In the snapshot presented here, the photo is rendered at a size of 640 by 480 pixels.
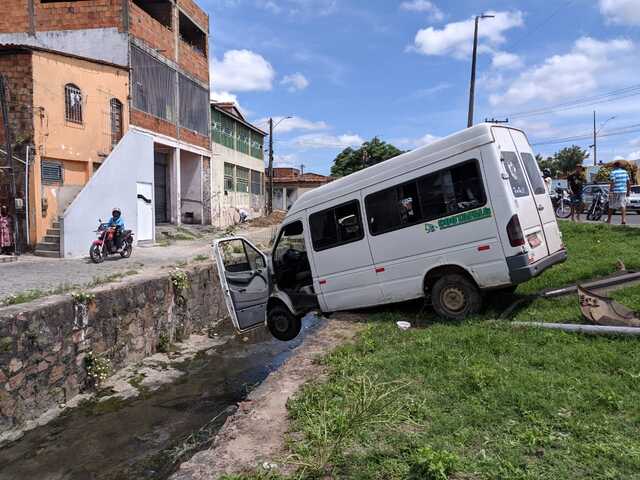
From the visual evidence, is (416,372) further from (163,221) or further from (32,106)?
(163,221)

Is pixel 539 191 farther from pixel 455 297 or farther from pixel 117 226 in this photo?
pixel 117 226

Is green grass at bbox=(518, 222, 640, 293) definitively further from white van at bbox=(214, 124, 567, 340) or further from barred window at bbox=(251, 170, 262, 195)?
barred window at bbox=(251, 170, 262, 195)

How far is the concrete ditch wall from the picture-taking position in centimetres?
631

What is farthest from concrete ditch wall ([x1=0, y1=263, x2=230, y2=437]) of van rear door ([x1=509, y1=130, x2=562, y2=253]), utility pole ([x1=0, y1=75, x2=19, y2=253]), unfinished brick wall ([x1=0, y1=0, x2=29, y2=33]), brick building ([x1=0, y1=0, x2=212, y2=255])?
unfinished brick wall ([x1=0, y1=0, x2=29, y2=33])

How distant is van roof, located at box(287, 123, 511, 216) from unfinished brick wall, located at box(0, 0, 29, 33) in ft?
53.0

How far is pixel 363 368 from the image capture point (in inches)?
195

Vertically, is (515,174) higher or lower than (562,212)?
lower

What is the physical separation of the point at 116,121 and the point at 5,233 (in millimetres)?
5756

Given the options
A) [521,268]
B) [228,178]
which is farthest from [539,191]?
[228,178]

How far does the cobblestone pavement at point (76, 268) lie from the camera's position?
9.10 m

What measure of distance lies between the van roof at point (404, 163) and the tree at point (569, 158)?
61.5m

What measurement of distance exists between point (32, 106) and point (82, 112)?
1.96 m

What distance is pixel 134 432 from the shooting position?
6309mm

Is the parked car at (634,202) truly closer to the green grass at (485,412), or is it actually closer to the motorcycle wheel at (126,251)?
the green grass at (485,412)
